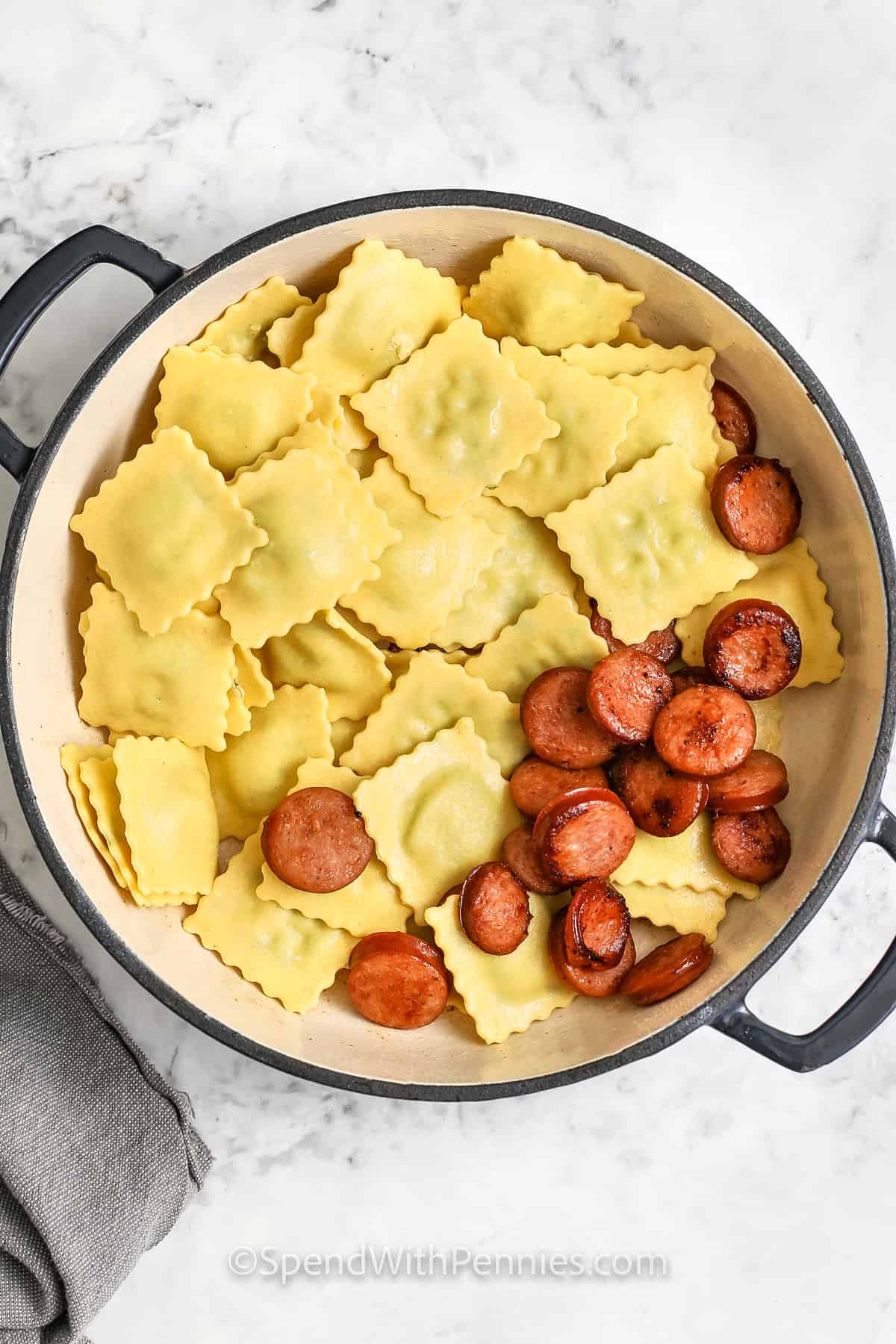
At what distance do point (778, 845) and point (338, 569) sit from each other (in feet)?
2.81

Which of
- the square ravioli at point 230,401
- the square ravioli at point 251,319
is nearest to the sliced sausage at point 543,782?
the square ravioli at point 230,401

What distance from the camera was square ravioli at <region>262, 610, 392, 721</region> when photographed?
73.8 inches

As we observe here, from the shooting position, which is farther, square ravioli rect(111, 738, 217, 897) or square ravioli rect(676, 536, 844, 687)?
square ravioli rect(676, 536, 844, 687)

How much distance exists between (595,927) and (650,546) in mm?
640

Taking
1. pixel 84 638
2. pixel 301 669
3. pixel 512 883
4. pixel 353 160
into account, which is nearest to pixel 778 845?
pixel 512 883

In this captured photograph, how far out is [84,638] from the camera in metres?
1.82

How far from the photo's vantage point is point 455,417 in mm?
1845

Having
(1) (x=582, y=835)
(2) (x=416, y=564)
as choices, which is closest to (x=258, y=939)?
(1) (x=582, y=835)

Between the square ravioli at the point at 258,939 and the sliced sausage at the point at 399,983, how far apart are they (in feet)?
0.25

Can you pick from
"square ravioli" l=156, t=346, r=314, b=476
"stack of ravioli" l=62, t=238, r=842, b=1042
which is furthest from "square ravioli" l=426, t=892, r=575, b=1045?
"square ravioli" l=156, t=346, r=314, b=476

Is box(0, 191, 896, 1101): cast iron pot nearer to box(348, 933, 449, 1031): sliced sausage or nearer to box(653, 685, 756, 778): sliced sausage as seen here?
box(348, 933, 449, 1031): sliced sausage

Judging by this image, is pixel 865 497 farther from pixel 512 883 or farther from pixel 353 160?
pixel 353 160

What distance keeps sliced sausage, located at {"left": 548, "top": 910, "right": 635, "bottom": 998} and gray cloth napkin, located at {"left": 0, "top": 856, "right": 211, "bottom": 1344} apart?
702mm

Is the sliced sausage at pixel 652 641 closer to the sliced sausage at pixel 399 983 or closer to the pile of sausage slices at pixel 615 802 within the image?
the pile of sausage slices at pixel 615 802
